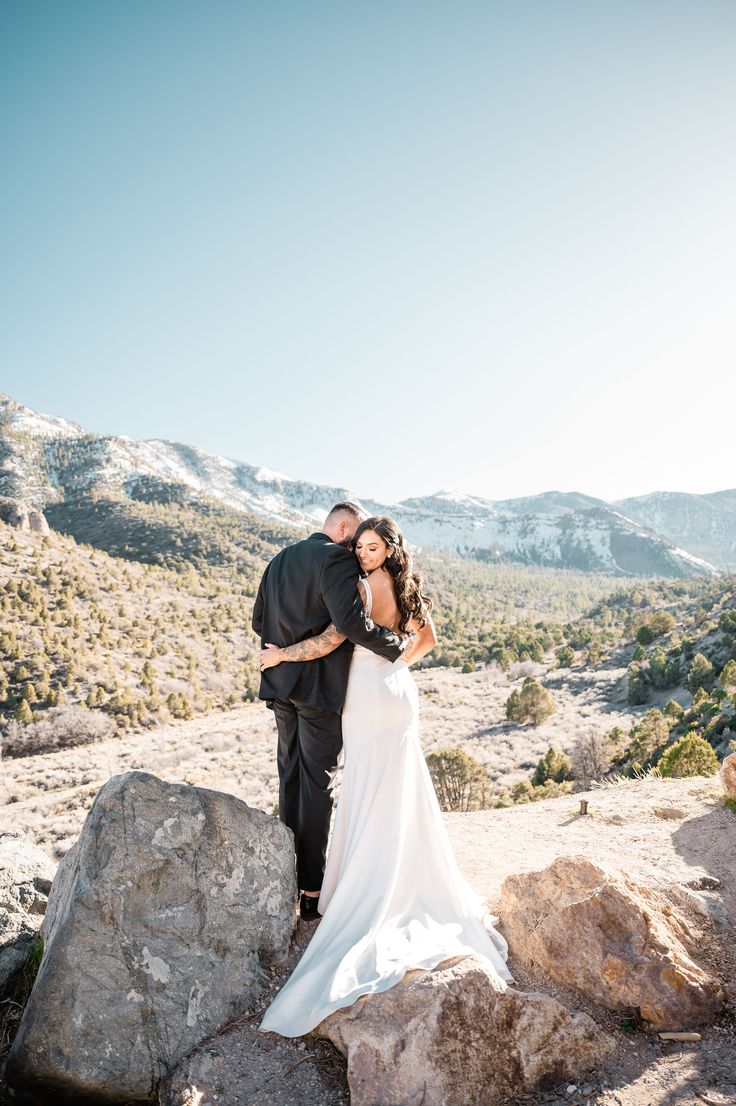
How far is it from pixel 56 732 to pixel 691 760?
33.9 meters

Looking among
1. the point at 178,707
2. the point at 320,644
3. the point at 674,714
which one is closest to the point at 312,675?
the point at 320,644

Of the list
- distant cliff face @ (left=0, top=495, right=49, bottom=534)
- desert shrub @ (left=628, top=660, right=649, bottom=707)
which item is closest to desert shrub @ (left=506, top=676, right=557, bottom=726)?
desert shrub @ (left=628, top=660, right=649, bottom=707)

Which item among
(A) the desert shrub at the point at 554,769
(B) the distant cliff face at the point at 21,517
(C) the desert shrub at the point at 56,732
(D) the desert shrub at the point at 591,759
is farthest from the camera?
(B) the distant cliff face at the point at 21,517

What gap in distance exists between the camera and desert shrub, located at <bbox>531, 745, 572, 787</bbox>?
2264 centimetres

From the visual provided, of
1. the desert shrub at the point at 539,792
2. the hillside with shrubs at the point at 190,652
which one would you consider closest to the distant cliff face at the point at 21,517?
the hillside with shrubs at the point at 190,652

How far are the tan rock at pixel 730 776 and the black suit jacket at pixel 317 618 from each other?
5852mm

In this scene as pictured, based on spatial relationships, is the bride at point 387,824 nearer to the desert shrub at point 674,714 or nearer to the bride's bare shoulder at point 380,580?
the bride's bare shoulder at point 380,580

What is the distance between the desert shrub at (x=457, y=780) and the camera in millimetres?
21594

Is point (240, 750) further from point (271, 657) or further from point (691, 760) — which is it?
point (271, 657)

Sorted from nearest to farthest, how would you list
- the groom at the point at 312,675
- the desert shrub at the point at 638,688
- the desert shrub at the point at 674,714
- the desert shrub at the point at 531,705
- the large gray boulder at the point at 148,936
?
1. the large gray boulder at the point at 148,936
2. the groom at the point at 312,675
3. the desert shrub at the point at 674,714
4. the desert shrub at the point at 531,705
5. the desert shrub at the point at 638,688

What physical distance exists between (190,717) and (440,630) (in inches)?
2038

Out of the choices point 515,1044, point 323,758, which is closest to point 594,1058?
point 515,1044

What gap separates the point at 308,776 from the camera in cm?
410

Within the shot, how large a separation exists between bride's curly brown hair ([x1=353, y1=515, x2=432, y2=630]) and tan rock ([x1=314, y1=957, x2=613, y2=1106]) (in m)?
2.13
